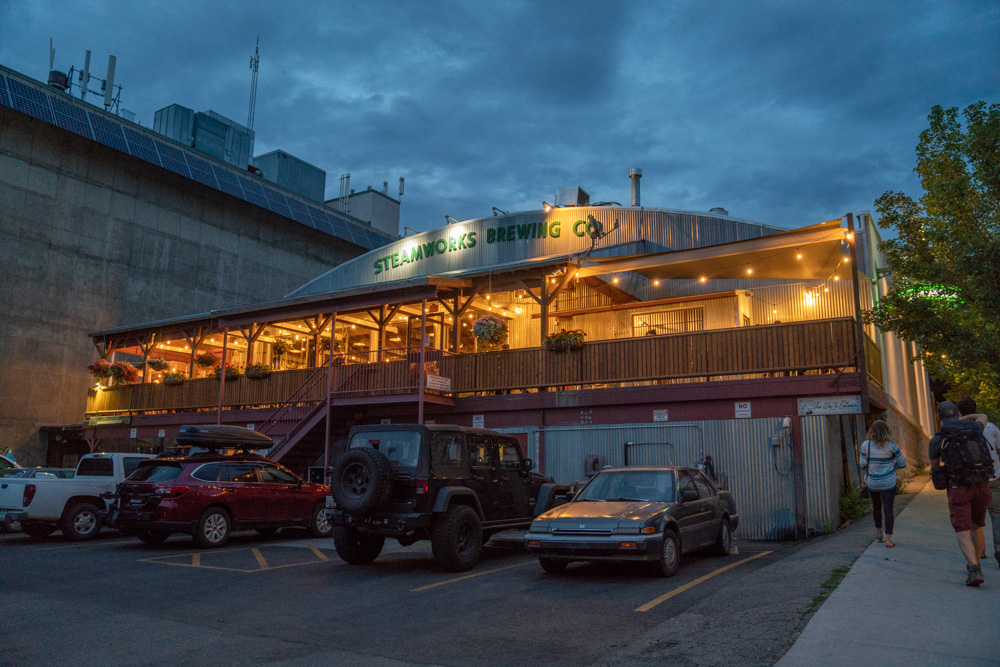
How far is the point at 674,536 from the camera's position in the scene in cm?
966

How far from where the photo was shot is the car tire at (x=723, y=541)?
11.3 m

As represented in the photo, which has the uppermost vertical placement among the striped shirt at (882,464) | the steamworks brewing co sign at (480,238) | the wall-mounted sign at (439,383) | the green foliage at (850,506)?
the steamworks brewing co sign at (480,238)

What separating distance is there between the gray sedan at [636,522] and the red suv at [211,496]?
6.49 metres

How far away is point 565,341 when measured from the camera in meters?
17.6

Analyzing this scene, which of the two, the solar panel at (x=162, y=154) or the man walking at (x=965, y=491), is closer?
the man walking at (x=965, y=491)

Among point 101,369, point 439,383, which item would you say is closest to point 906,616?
point 439,383

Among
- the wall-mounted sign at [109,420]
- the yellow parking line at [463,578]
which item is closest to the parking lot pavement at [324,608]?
the yellow parking line at [463,578]

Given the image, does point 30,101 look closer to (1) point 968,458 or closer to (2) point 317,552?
(2) point 317,552

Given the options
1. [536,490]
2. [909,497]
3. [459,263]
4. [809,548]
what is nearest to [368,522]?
[536,490]

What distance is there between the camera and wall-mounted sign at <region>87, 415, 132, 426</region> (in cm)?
2664

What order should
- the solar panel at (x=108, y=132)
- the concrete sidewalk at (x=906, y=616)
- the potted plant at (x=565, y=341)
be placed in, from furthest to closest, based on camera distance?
1. the solar panel at (x=108, y=132)
2. the potted plant at (x=565, y=341)
3. the concrete sidewalk at (x=906, y=616)

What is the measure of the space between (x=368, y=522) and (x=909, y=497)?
1344 centimetres

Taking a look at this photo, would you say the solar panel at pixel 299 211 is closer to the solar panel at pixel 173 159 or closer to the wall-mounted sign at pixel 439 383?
the solar panel at pixel 173 159

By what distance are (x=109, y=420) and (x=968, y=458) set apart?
88.5ft
